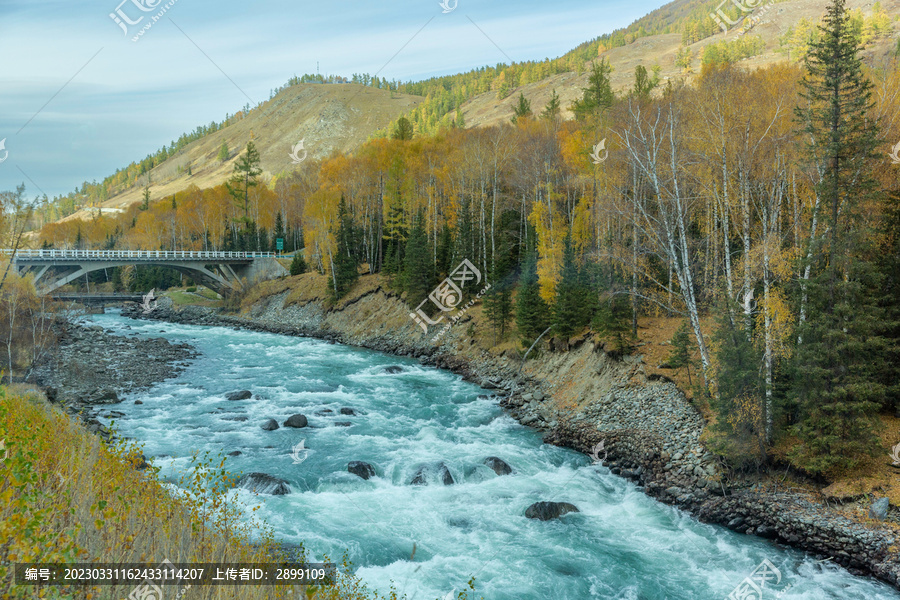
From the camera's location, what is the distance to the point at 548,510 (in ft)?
48.8

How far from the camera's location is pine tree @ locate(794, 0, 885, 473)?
1403cm

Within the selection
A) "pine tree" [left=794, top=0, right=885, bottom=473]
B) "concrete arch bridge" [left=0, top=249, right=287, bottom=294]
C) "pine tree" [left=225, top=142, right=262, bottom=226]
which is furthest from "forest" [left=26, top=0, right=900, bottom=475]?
"pine tree" [left=225, top=142, right=262, bottom=226]

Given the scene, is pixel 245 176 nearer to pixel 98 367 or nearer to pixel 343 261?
pixel 343 261

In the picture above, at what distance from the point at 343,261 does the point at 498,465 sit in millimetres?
35355

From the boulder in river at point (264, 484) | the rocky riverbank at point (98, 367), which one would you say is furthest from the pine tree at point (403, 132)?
the boulder in river at point (264, 484)

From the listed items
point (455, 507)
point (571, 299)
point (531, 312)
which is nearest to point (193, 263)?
point (531, 312)

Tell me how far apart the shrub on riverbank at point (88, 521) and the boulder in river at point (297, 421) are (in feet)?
39.3

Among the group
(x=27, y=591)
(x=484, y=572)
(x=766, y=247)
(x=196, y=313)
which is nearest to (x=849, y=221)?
(x=766, y=247)

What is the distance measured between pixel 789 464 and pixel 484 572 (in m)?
9.62

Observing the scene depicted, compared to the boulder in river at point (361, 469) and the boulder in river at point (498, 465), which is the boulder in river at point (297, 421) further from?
the boulder in river at point (498, 465)

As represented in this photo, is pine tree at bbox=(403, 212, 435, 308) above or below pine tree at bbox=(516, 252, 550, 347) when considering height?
above

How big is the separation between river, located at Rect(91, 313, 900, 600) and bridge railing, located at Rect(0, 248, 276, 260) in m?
33.4

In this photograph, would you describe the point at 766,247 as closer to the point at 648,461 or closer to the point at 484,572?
the point at 648,461

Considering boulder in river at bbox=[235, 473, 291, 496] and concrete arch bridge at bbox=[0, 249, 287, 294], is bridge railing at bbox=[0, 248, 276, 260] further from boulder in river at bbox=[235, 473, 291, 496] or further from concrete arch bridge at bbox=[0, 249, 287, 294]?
boulder in river at bbox=[235, 473, 291, 496]
